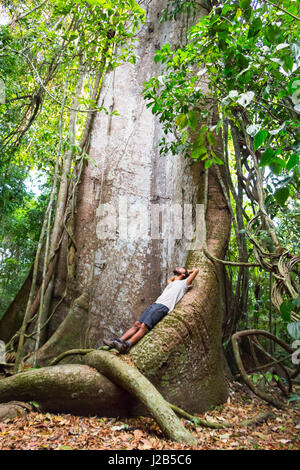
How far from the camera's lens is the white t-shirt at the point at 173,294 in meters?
2.91

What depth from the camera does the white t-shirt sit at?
9.56 ft

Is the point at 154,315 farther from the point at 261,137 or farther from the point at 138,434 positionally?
the point at 261,137

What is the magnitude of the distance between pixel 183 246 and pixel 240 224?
75 centimetres

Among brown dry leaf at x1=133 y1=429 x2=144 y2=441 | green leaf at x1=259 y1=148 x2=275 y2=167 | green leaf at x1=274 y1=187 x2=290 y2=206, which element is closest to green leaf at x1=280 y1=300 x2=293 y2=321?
green leaf at x1=274 y1=187 x2=290 y2=206

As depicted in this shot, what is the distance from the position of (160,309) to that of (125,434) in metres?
1.07

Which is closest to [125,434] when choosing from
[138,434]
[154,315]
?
[138,434]

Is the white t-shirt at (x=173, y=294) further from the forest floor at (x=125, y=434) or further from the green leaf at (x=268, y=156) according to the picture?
the green leaf at (x=268, y=156)

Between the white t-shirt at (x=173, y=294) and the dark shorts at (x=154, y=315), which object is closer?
the dark shorts at (x=154, y=315)

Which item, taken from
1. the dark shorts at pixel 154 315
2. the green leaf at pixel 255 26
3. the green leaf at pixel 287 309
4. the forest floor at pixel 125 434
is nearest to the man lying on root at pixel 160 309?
the dark shorts at pixel 154 315

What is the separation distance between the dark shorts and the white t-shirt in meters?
0.05

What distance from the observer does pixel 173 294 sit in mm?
2924

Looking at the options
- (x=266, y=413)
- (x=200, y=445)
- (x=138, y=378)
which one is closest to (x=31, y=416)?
(x=138, y=378)

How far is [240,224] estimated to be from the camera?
369cm

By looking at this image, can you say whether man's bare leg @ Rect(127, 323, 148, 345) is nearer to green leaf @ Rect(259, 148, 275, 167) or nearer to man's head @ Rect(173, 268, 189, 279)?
man's head @ Rect(173, 268, 189, 279)
